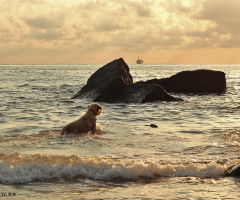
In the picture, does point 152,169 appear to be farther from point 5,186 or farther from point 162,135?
point 162,135

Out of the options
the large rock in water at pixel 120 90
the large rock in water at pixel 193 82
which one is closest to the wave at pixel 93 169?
the large rock in water at pixel 120 90

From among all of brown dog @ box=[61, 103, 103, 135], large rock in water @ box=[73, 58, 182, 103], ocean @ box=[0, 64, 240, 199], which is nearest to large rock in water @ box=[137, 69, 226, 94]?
large rock in water @ box=[73, 58, 182, 103]

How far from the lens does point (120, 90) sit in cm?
2191

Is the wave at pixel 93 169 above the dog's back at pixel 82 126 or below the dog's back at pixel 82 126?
below

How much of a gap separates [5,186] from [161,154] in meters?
4.05

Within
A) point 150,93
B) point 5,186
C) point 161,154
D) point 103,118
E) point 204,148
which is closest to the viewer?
point 5,186

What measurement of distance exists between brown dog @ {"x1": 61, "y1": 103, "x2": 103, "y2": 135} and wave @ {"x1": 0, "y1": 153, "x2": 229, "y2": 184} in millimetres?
3165

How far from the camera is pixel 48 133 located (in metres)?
12.1

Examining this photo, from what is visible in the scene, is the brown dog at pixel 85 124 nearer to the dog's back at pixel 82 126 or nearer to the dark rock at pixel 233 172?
the dog's back at pixel 82 126

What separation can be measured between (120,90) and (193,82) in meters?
9.35

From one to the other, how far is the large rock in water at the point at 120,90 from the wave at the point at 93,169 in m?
12.5

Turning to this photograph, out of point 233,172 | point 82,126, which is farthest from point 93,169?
point 82,126

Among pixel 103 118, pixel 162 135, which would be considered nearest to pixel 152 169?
pixel 162 135

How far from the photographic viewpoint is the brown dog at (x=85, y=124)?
11690 millimetres
